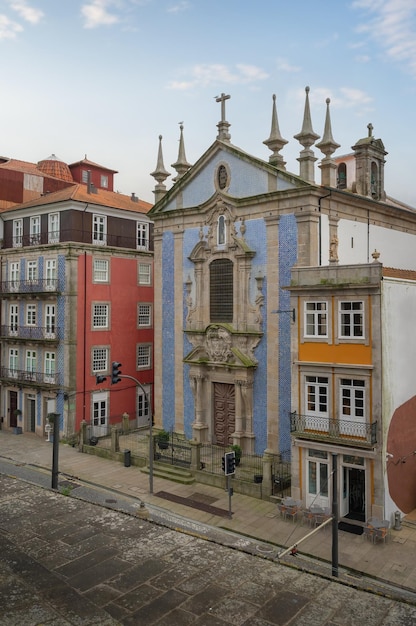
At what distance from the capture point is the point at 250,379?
91.4 feet

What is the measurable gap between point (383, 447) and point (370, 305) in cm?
528

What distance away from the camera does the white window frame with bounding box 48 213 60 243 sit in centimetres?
3562

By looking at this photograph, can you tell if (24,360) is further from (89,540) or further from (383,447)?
(89,540)

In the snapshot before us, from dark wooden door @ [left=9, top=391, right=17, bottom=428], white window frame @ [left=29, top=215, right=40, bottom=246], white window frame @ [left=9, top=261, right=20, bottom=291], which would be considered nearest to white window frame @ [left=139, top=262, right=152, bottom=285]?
white window frame @ [left=29, top=215, right=40, bottom=246]

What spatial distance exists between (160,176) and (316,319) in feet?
54.3

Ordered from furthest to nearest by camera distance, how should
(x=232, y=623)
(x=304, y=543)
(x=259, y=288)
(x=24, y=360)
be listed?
(x=24, y=360), (x=259, y=288), (x=304, y=543), (x=232, y=623)

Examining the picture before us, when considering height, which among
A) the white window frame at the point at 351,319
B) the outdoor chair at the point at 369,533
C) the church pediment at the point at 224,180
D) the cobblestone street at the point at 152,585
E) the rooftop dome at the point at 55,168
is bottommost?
the outdoor chair at the point at 369,533

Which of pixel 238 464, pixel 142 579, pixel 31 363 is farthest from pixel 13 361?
pixel 142 579

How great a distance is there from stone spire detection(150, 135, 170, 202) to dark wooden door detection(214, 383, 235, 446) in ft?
40.7

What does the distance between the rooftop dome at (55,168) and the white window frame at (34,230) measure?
11.9 m

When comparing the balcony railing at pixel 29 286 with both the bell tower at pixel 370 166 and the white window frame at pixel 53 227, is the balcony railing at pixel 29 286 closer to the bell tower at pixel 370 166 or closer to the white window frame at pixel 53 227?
the white window frame at pixel 53 227

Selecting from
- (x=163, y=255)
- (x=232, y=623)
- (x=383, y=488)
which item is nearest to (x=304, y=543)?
(x=383, y=488)

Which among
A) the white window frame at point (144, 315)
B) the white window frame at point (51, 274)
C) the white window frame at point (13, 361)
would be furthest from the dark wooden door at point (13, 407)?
the white window frame at point (144, 315)

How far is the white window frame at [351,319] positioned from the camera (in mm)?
20891
